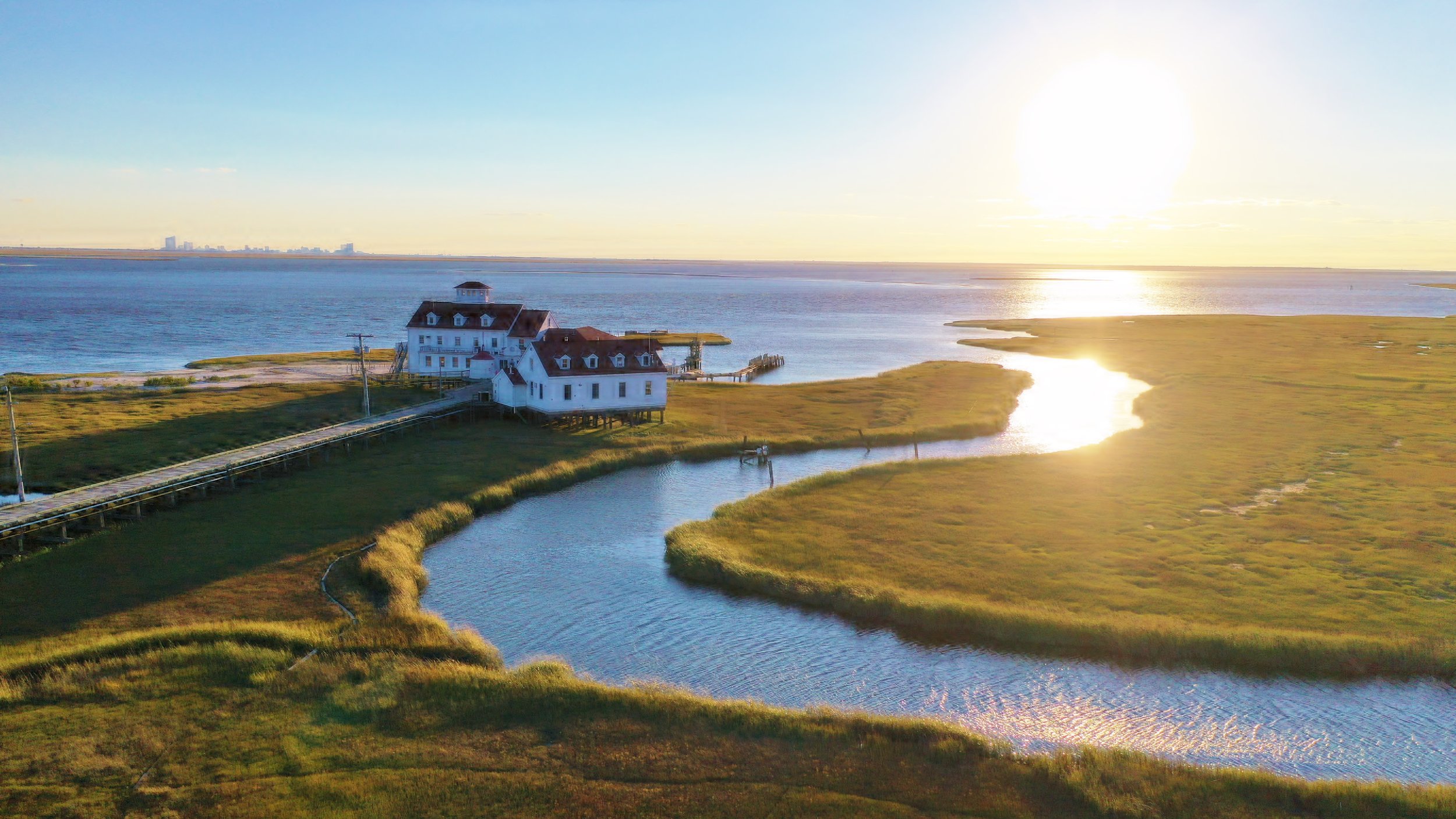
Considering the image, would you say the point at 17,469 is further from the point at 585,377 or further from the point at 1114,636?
the point at 1114,636

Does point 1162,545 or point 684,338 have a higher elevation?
point 684,338

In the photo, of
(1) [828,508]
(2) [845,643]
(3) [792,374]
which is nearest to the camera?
(2) [845,643]

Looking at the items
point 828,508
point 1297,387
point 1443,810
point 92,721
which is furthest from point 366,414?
point 1297,387

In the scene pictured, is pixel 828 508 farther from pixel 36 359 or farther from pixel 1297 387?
pixel 36 359

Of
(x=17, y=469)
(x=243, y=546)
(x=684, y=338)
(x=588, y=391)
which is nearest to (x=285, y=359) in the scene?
(x=588, y=391)

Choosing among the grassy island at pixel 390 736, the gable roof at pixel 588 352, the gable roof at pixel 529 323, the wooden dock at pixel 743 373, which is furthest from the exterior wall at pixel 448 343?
the grassy island at pixel 390 736

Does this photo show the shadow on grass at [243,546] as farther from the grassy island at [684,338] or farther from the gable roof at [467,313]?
the grassy island at [684,338]

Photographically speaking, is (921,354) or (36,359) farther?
(921,354)
